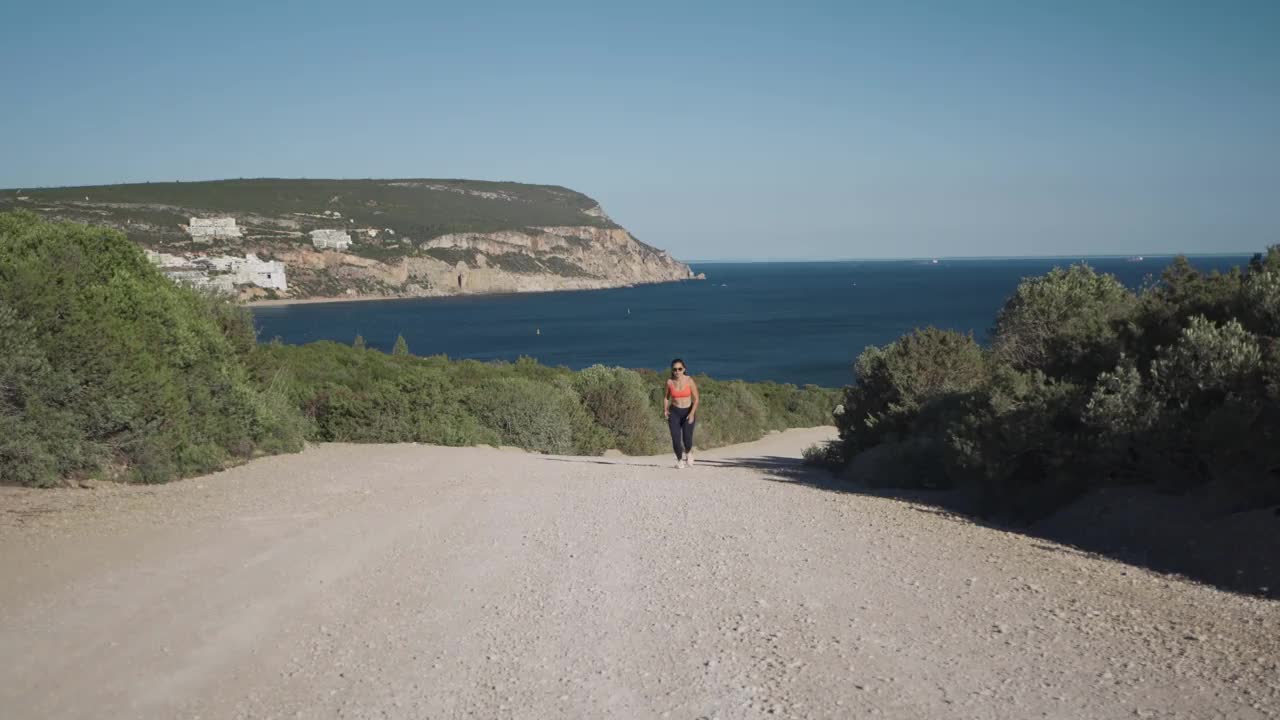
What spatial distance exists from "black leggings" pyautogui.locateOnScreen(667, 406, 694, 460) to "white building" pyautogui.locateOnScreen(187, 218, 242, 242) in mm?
136597

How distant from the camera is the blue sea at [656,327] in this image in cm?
8300

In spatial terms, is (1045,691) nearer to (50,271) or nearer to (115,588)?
(115,588)

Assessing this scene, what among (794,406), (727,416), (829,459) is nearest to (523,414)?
(829,459)

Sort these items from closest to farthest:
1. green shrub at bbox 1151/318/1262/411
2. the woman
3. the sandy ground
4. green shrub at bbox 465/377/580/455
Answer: the sandy ground, green shrub at bbox 1151/318/1262/411, the woman, green shrub at bbox 465/377/580/455

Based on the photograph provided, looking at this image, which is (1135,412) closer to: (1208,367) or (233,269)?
(1208,367)

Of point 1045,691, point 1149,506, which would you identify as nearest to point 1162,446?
point 1149,506

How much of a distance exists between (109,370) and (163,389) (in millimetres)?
835

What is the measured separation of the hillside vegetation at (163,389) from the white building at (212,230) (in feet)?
418

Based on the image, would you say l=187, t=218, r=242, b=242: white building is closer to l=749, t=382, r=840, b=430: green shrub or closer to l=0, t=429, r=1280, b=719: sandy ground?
l=749, t=382, r=840, b=430: green shrub

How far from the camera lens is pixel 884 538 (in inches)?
351

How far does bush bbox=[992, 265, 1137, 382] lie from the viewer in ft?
37.9

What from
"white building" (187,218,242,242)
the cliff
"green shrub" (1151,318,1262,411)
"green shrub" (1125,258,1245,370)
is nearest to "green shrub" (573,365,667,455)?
"green shrub" (1125,258,1245,370)

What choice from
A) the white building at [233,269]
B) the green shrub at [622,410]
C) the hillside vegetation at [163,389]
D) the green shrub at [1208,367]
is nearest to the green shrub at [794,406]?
the green shrub at [622,410]

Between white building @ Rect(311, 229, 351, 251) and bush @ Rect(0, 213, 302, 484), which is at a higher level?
white building @ Rect(311, 229, 351, 251)
